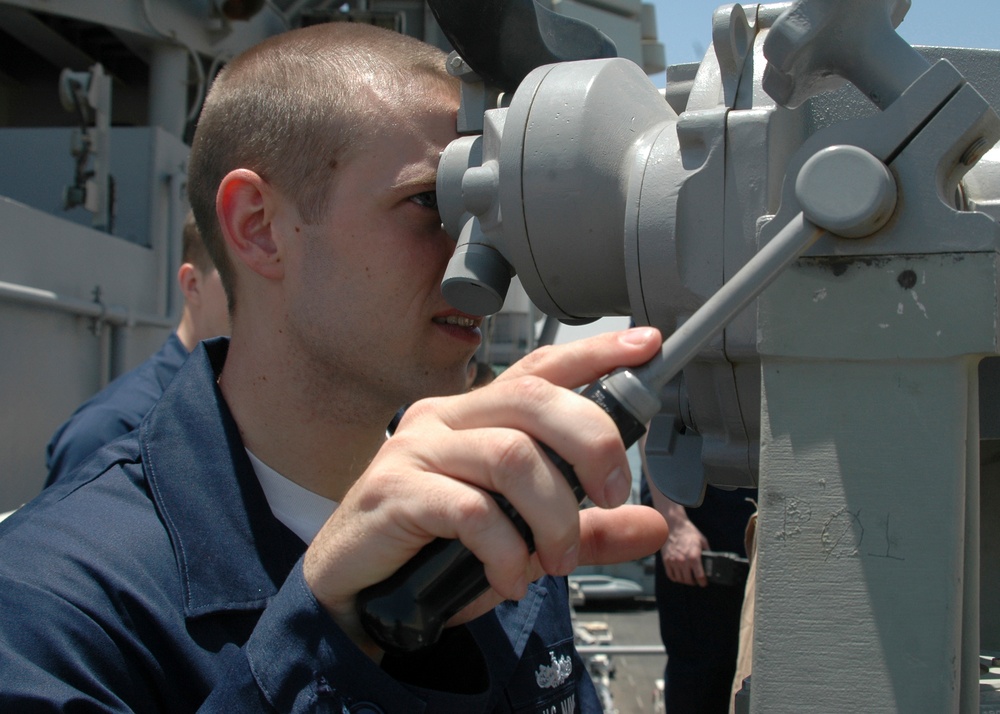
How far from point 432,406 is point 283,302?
2.16ft

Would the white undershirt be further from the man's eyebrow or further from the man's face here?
the man's eyebrow

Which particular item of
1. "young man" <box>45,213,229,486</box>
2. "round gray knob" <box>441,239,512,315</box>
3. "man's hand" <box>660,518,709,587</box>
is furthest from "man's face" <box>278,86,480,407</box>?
"man's hand" <box>660,518,709,587</box>

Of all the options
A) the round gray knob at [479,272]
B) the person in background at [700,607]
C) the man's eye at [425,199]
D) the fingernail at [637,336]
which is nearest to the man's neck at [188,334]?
the person in background at [700,607]

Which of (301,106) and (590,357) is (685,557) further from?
(590,357)

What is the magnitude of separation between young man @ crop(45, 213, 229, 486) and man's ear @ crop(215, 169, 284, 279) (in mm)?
1047

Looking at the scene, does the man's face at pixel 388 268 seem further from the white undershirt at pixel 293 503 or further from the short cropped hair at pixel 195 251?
the short cropped hair at pixel 195 251

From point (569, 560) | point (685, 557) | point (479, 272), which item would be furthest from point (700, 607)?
point (569, 560)

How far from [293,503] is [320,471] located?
66 mm

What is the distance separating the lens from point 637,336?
667 millimetres

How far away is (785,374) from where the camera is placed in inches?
27.3

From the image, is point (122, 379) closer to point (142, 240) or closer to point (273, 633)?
point (273, 633)

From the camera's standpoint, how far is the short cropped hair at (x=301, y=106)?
1271 mm

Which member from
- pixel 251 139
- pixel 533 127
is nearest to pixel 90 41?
pixel 251 139

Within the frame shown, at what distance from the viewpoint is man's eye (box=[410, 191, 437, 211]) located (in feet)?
4.00
